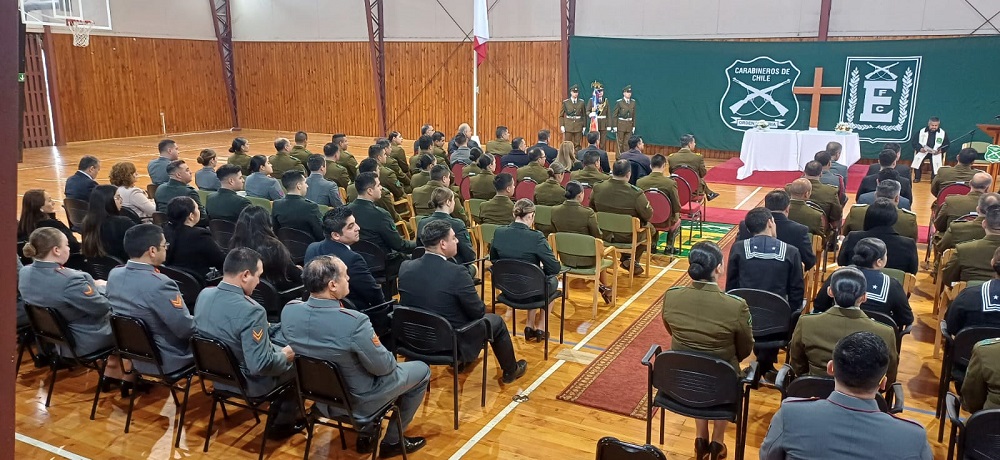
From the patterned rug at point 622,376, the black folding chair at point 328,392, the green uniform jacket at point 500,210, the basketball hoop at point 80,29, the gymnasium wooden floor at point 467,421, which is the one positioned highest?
the basketball hoop at point 80,29

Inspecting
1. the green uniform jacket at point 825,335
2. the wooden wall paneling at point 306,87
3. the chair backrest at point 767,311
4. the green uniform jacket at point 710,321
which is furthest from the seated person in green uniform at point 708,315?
the wooden wall paneling at point 306,87

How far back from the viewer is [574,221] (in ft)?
21.8

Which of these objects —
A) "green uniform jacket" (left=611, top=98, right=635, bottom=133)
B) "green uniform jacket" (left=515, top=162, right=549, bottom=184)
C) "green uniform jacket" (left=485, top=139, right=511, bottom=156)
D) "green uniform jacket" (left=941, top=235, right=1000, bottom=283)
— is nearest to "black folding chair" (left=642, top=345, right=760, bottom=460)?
"green uniform jacket" (left=941, top=235, right=1000, bottom=283)

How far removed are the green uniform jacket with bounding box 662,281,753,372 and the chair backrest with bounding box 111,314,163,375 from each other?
309 cm

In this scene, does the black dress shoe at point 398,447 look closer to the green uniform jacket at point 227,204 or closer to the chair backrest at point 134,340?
the chair backrest at point 134,340

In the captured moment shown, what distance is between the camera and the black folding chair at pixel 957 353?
408 cm

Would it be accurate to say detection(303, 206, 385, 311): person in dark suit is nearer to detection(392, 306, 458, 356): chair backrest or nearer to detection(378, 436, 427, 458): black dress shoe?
detection(392, 306, 458, 356): chair backrest

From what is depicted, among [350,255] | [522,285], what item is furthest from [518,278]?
[350,255]

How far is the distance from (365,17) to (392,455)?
18.8 meters

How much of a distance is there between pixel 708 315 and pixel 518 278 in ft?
6.45

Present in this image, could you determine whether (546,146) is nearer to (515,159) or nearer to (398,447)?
(515,159)

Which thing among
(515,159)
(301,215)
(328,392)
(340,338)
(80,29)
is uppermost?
(80,29)

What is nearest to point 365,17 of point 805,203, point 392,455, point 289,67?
point 289,67

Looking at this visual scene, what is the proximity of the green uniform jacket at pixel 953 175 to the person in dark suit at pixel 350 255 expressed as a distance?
7178mm
